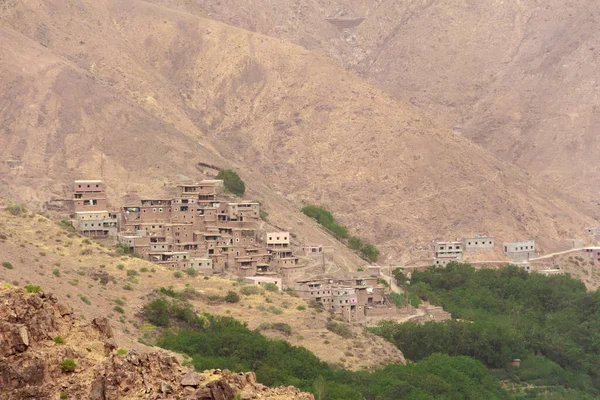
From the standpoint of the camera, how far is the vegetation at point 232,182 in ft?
269

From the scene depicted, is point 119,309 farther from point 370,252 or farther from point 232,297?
point 370,252

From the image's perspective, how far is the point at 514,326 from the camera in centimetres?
7138

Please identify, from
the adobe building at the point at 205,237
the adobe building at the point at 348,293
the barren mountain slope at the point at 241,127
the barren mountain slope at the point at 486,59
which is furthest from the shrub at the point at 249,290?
the barren mountain slope at the point at 486,59

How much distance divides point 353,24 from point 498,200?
48001mm

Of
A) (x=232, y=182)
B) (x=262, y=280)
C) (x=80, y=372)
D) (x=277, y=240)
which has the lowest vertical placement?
(x=80, y=372)

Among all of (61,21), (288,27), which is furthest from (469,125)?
(61,21)

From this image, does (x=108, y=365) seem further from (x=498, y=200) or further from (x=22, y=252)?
(x=498, y=200)

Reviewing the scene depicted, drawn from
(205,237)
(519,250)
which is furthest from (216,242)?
(519,250)

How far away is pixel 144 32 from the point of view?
11538 centimetres

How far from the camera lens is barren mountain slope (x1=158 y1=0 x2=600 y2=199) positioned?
389ft

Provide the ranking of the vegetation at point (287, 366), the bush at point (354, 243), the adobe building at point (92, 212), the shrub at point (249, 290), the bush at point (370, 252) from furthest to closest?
the bush at point (370, 252) → the bush at point (354, 243) → the adobe building at point (92, 212) → the shrub at point (249, 290) → the vegetation at point (287, 366)

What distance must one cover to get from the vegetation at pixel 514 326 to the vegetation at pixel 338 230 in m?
4.64

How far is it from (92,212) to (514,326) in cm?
2125

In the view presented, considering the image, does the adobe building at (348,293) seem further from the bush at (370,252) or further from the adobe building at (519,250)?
the adobe building at (519,250)
